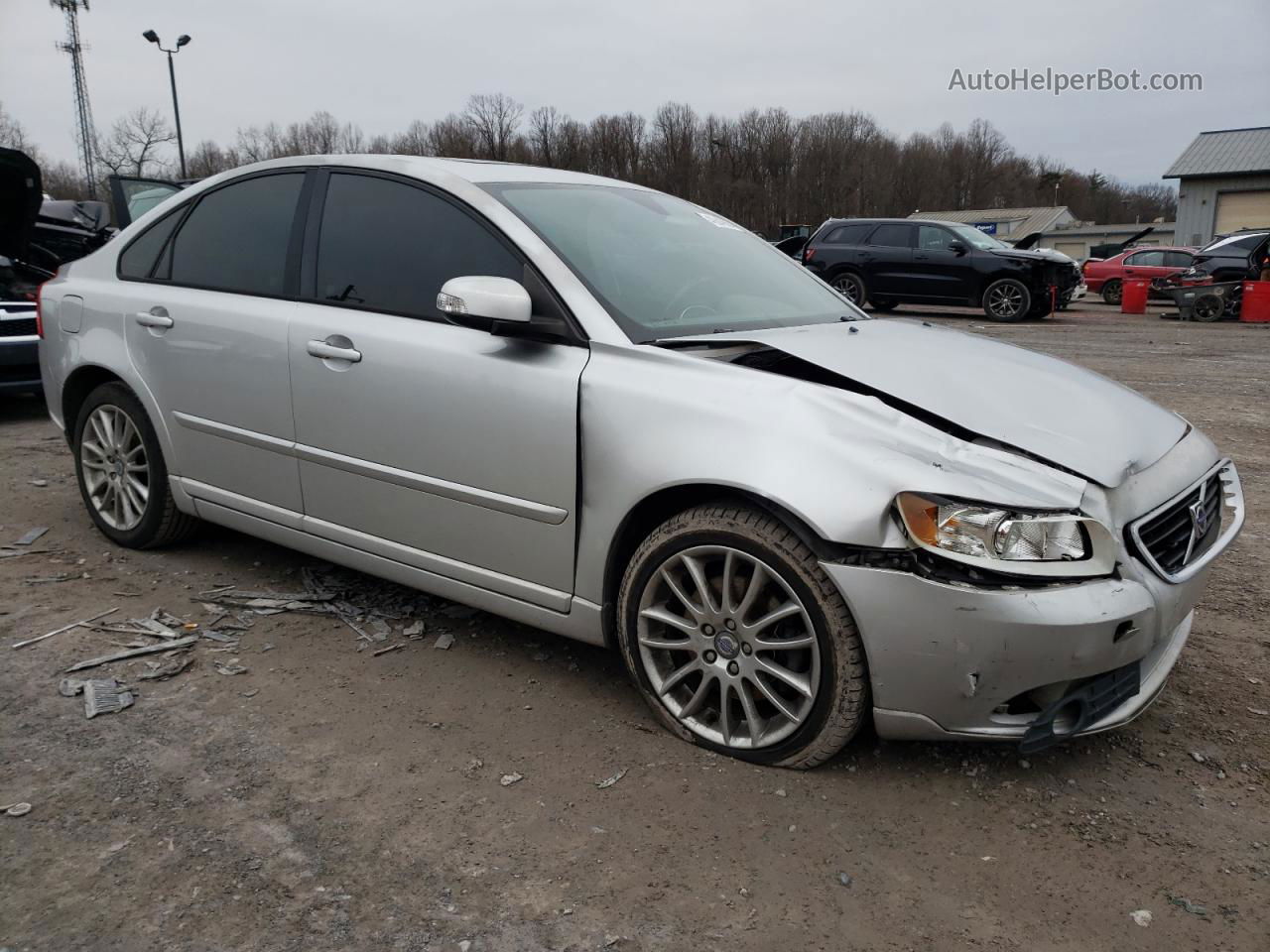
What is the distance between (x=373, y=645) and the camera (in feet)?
11.2

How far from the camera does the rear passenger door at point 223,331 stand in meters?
3.50

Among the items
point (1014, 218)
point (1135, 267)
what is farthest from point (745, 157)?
point (1135, 267)

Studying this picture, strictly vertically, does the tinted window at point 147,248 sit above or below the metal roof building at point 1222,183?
below

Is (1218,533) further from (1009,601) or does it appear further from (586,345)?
(586,345)

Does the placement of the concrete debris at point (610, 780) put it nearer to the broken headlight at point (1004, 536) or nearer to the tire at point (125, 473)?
the broken headlight at point (1004, 536)

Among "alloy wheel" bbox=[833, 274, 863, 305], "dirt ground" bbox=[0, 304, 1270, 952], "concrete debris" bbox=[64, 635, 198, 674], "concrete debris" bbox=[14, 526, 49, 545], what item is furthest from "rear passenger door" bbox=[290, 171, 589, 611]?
"alloy wheel" bbox=[833, 274, 863, 305]

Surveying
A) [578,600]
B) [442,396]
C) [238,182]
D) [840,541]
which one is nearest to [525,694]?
[578,600]

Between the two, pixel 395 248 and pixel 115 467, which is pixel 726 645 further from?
pixel 115 467

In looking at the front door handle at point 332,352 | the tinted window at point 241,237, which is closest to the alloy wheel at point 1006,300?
the tinted window at point 241,237

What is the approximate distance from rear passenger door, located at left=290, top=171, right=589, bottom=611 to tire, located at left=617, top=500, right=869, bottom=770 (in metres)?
0.31

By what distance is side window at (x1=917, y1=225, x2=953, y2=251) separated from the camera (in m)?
17.3

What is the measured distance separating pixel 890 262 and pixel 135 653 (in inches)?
635

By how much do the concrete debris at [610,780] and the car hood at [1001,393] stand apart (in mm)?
1209

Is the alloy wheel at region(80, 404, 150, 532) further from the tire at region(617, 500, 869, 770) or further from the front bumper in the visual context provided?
the front bumper
